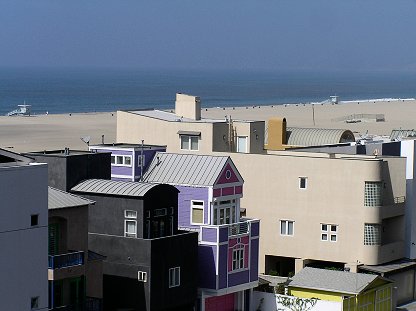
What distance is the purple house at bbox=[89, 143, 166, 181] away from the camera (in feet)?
132

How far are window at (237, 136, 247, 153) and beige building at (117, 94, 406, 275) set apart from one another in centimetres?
207

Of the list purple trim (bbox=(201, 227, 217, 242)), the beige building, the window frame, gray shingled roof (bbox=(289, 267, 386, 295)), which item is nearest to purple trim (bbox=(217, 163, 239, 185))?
purple trim (bbox=(201, 227, 217, 242))

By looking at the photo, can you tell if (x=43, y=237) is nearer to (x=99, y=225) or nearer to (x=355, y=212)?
(x=99, y=225)

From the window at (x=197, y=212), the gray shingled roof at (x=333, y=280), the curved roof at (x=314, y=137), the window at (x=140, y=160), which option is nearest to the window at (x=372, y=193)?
the gray shingled roof at (x=333, y=280)

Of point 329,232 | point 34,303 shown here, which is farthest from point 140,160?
point 34,303

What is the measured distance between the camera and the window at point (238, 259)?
38062mm

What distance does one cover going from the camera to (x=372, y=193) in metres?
45.4

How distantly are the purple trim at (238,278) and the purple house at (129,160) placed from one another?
14.8ft

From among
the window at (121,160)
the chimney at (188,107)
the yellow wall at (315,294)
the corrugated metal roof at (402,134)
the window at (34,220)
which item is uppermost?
the chimney at (188,107)

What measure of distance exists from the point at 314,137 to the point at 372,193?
985cm

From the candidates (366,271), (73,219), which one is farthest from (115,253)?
(366,271)

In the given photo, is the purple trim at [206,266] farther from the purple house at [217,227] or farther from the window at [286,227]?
the window at [286,227]

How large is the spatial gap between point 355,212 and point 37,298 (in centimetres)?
1896

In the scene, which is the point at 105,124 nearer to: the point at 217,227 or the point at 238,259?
the point at 238,259
